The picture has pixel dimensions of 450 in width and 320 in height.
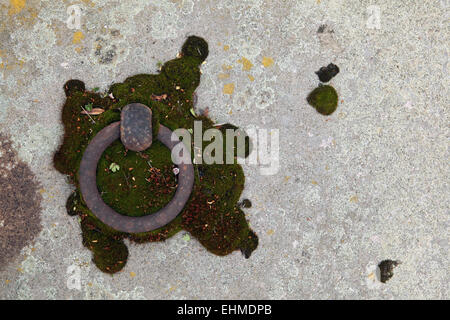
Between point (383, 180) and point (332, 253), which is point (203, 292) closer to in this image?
point (332, 253)

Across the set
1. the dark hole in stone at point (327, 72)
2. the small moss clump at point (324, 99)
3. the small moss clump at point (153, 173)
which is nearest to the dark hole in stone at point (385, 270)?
the small moss clump at point (153, 173)

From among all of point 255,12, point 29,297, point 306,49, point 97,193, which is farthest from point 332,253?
point 29,297

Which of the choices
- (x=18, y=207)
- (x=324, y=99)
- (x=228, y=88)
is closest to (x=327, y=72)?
(x=324, y=99)

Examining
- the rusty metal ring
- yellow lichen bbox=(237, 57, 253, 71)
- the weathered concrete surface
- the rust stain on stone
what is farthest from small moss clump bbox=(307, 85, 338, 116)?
the rust stain on stone

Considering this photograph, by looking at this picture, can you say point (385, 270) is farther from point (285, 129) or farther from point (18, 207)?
point (18, 207)

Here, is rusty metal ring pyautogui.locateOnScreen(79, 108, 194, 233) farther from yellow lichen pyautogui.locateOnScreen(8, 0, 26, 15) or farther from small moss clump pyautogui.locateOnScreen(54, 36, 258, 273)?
yellow lichen pyautogui.locateOnScreen(8, 0, 26, 15)

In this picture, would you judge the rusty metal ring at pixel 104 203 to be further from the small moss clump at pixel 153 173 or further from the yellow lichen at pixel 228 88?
the yellow lichen at pixel 228 88
